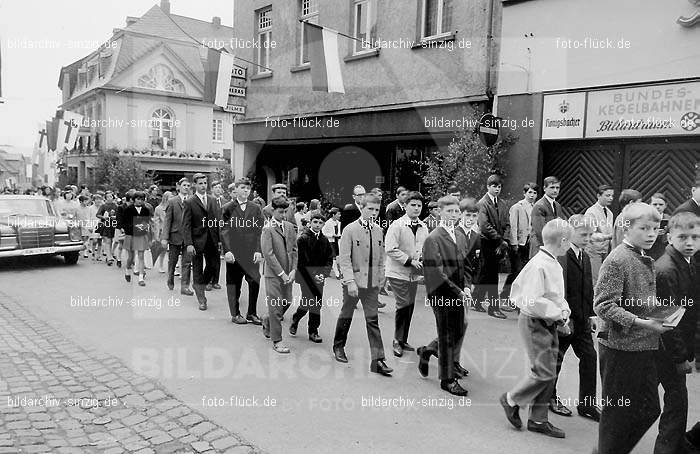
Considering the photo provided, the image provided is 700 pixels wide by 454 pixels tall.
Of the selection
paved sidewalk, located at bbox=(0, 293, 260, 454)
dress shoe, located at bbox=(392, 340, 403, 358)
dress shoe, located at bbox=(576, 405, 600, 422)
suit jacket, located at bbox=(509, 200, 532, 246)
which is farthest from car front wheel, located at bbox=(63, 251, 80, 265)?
dress shoe, located at bbox=(576, 405, 600, 422)

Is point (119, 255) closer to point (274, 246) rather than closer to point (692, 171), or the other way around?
point (274, 246)

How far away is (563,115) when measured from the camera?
10.6m

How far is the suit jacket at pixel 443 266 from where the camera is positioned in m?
5.32

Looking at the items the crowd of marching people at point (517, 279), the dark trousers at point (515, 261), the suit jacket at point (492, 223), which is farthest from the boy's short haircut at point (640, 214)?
the dark trousers at point (515, 261)

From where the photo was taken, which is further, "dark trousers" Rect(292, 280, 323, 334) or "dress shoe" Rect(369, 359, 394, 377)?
"dark trousers" Rect(292, 280, 323, 334)

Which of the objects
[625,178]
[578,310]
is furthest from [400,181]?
[578,310]

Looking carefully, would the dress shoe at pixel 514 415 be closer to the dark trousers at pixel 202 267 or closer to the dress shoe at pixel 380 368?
the dress shoe at pixel 380 368

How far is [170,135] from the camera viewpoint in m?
38.5

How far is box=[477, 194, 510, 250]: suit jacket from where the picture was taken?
8375mm

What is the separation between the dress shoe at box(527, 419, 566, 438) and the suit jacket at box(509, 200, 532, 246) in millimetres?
4395

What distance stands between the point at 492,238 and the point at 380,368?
3.43 m

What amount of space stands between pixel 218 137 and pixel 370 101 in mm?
31381

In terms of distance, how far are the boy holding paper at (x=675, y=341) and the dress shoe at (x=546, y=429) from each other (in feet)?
2.37

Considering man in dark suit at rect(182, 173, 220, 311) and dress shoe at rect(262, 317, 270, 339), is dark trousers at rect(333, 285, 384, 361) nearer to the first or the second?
dress shoe at rect(262, 317, 270, 339)
